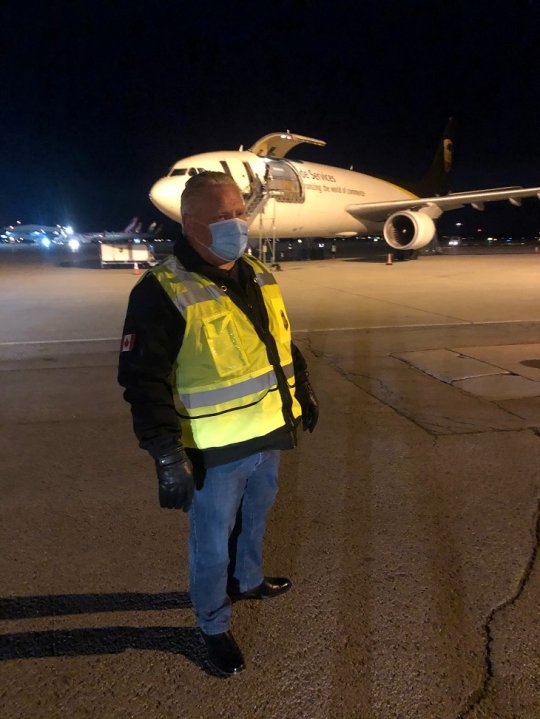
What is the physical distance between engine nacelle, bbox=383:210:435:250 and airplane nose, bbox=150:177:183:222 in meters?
8.14

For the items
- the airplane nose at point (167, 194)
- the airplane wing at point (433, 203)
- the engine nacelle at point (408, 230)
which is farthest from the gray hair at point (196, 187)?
the airplane wing at point (433, 203)

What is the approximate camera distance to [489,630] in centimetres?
260

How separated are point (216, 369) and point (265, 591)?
1.21 m

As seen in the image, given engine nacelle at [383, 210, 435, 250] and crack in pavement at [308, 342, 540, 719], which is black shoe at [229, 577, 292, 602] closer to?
crack in pavement at [308, 342, 540, 719]

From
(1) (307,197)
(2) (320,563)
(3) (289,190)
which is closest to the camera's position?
(2) (320,563)

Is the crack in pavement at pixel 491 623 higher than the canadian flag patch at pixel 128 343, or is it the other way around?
the canadian flag patch at pixel 128 343

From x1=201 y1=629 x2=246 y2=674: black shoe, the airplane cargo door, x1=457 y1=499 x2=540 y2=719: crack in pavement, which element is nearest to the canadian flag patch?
x1=201 y1=629 x2=246 y2=674: black shoe

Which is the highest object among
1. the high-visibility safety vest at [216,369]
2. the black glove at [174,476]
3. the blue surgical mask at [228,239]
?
the blue surgical mask at [228,239]

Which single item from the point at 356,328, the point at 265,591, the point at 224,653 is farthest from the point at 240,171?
the point at 224,653

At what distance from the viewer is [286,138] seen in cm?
2125

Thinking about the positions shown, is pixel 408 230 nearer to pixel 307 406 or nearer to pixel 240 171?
pixel 240 171

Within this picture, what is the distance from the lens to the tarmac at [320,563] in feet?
7.48

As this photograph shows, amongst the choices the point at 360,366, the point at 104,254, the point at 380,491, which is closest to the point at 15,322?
the point at 360,366

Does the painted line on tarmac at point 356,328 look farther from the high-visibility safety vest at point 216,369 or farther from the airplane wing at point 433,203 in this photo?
the airplane wing at point 433,203
